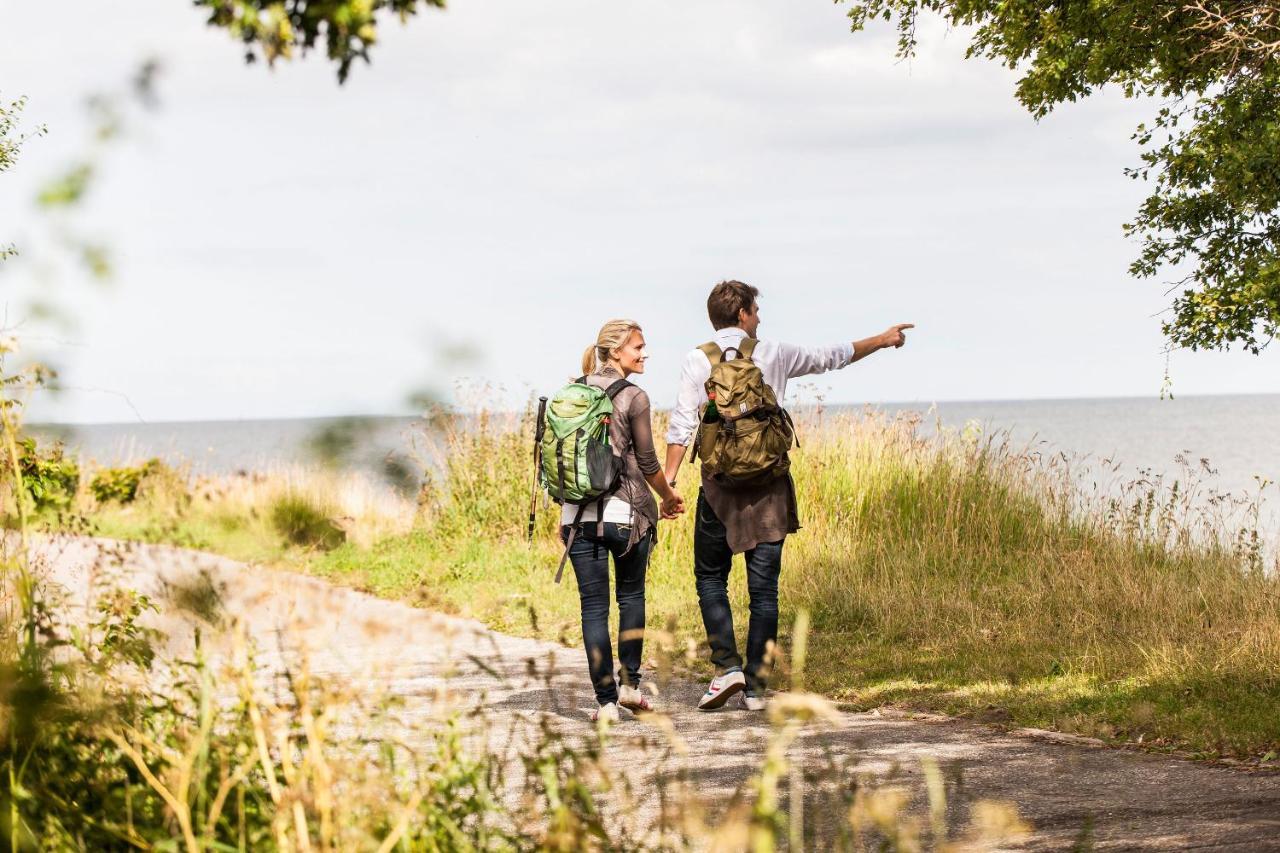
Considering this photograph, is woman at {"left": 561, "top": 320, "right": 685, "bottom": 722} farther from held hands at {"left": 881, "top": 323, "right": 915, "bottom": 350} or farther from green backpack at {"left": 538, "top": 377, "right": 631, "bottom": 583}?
held hands at {"left": 881, "top": 323, "right": 915, "bottom": 350}

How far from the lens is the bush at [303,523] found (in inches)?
651

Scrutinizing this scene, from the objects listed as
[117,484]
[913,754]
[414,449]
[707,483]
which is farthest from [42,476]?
[117,484]

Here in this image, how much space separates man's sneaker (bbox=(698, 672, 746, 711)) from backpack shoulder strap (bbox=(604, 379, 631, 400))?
1641 mm

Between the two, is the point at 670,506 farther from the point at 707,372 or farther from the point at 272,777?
the point at 272,777

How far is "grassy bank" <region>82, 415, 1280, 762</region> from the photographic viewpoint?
7449 mm

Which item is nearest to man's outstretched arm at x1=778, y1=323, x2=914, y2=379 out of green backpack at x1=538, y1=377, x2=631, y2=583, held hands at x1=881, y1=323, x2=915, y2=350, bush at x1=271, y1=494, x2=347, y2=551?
held hands at x1=881, y1=323, x2=915, y2=350

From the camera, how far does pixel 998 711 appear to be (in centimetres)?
732

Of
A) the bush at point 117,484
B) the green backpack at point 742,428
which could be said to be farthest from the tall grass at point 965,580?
the bush at point 117,484

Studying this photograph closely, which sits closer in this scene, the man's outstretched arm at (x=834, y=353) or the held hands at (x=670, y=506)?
the held hands at (x=670, y=506)

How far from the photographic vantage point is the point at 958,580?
1093 cm

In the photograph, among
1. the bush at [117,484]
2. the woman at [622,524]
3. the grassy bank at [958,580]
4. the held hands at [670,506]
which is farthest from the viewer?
the bush at [117,484]

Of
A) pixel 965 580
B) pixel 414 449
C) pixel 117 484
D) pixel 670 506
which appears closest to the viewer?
pixel 670 506

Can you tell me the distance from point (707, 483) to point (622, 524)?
2.21ft

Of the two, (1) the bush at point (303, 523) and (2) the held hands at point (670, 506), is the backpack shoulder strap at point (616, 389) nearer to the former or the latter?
(2) the held hands at point (670, 506)
